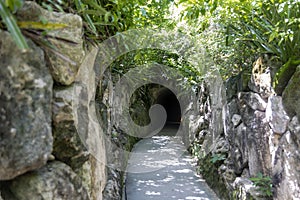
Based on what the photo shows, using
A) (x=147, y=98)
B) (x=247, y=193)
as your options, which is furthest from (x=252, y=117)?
(x=147, y=98)

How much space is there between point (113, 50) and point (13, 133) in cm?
138

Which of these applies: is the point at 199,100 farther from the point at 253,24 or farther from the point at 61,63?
the point at 61,63

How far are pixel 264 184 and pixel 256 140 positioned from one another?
382 mm

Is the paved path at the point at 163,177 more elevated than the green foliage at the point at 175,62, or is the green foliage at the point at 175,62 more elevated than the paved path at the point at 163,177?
the green foliage at the point at 175,62

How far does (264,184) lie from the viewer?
2076 mm

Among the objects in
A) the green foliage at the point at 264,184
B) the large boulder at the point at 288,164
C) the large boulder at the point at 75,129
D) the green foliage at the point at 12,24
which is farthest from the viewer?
the green foliage at the point at 264,184

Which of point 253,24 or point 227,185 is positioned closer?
point 253,24

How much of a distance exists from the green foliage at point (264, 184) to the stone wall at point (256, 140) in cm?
2

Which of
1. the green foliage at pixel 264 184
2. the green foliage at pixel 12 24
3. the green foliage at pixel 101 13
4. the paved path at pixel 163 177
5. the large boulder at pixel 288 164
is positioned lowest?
A: the paved path at pixel 163 177

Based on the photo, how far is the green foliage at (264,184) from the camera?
2031 mm

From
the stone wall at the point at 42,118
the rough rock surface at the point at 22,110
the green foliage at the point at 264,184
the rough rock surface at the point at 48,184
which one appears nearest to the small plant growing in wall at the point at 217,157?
the green foliage at the point at 264,184

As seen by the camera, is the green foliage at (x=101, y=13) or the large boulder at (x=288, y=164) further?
the large boulder at (x=288, y=164)

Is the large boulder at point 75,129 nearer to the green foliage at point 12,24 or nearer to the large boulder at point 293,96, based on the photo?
the green foliage at point 12,24

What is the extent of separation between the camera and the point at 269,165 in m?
2.10
